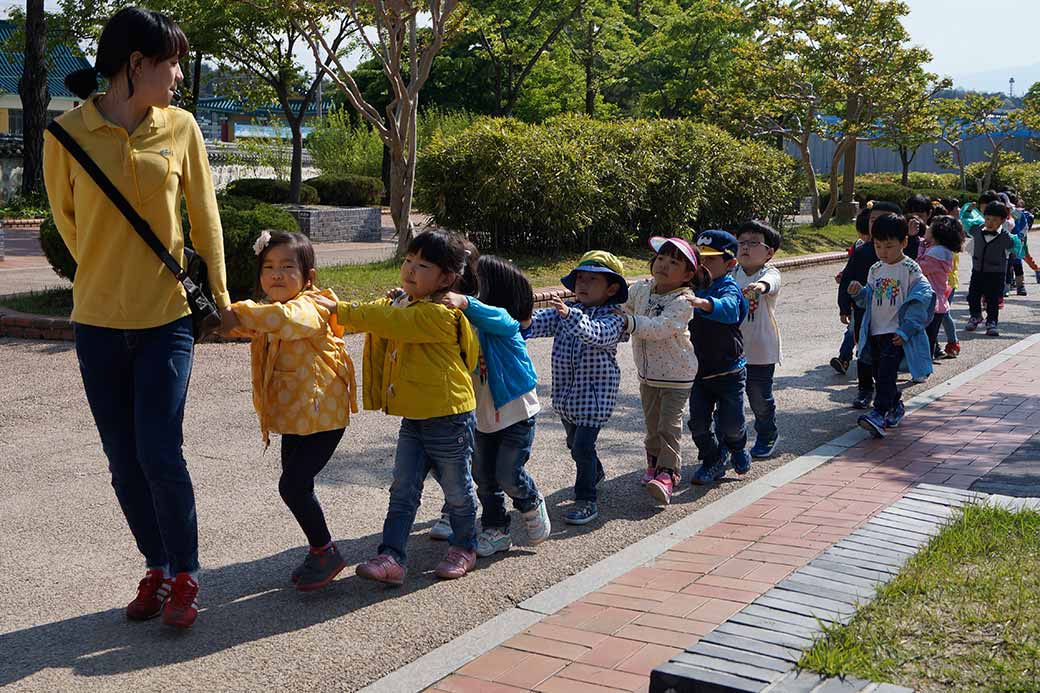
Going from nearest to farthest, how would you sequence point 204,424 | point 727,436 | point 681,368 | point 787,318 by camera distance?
point 681,368 → point 727,436 → point 204,424 → point 787,318

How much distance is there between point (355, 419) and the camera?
7871mm

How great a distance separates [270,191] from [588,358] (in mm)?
26067

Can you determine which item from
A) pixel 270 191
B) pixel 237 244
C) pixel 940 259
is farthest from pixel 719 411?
pixel 270 191

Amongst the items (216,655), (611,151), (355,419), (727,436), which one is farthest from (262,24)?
(216,655)

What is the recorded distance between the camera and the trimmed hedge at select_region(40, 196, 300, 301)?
10570 millimetres

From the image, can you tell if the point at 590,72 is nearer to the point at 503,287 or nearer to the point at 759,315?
the point at 759,315

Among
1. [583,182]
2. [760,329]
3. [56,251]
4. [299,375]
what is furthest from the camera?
[583,182]

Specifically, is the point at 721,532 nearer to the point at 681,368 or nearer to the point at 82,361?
the point at 681,368

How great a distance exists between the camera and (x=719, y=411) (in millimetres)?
6387

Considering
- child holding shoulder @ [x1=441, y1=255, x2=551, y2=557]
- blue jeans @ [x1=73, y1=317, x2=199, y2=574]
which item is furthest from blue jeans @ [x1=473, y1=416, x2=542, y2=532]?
blue jeans @ [x1=73, y1=317, x2=199, y2=574]

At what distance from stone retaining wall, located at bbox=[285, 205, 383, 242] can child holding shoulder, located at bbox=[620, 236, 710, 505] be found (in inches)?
628

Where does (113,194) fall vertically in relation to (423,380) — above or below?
above

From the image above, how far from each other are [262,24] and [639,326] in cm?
2560

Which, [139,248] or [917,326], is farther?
[917,326]
